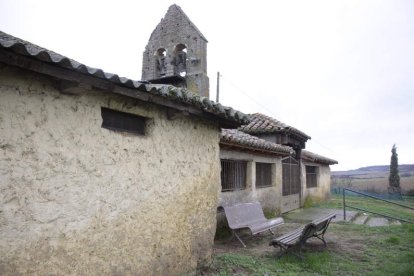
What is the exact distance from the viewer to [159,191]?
4.06 metres

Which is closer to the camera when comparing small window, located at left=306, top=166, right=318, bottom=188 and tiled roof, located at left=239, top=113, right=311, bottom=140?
tiled roof, located at left=239, top=113, right=311, bottom=140

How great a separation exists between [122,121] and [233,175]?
4966mm

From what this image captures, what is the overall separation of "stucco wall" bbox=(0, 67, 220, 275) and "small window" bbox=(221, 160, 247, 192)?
3.26 metres

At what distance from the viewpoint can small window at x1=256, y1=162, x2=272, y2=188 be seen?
376 inches

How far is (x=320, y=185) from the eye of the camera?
16859mm

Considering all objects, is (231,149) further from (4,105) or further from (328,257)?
(4,105)

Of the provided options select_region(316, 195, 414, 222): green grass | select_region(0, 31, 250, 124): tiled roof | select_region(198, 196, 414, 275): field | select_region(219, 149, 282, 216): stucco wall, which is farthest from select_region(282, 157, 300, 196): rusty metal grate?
select_region(0, 31, 250, 124): tiled roof

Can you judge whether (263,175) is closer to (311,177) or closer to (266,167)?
(266,167)

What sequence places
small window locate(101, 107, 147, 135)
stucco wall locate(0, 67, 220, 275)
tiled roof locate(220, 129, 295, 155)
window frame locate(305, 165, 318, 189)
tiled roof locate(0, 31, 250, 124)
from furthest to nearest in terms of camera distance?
window frame locate(305, 165, 318, 189), tiled roof locate(220, 129, 295, 155), small window locate(101, 107, 147, 135), stucco wall locate(0, 67, 220, 275), tiled roof locate(0, 31, 250, 124)

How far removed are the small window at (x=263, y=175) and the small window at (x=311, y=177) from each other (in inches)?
227

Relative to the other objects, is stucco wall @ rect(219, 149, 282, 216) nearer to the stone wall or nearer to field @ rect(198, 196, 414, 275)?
the stone wall

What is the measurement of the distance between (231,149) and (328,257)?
3198 millimetres

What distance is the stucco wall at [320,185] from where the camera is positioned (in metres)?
14.4

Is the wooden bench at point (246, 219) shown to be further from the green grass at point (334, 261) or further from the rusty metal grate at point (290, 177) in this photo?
the rusty metal grate at point (290, 177)
